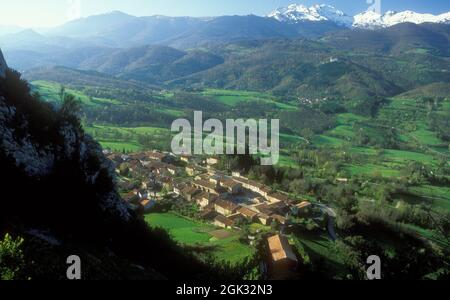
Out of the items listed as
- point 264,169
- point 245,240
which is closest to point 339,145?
point 264,169

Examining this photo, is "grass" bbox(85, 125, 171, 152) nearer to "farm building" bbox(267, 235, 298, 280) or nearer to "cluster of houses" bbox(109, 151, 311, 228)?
"cluster of houses" bbox(109, 151, 311, 228)

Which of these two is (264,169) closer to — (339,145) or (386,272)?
(386,272)

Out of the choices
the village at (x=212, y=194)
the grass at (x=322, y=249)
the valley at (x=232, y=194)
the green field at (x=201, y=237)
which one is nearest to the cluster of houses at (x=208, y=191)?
the village at (x=212, y=194)

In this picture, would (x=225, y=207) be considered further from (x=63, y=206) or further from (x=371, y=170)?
(x=371, y=170)

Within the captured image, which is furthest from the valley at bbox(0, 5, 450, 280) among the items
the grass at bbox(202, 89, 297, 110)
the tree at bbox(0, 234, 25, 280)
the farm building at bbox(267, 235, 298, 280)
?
the grass at bbox(202, 89, 297, 110)
